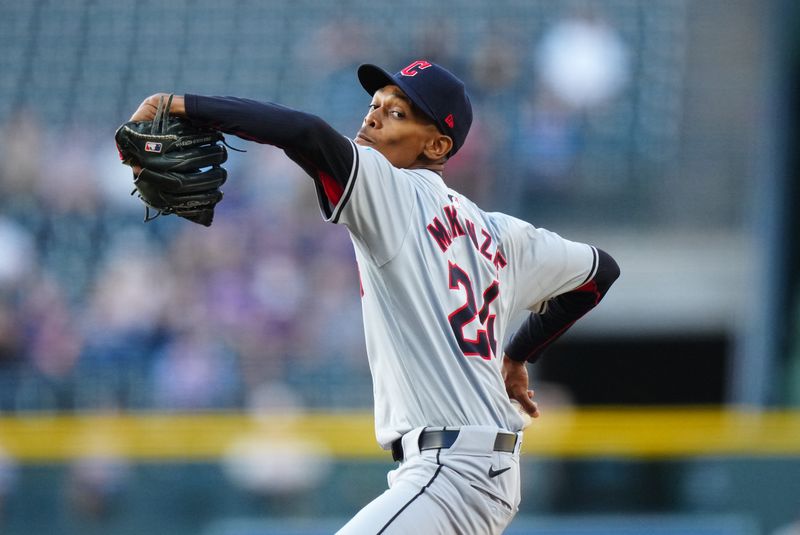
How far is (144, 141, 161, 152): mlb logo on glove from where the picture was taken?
2.93 metres

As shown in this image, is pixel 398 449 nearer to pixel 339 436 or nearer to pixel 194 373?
pixel 339 436

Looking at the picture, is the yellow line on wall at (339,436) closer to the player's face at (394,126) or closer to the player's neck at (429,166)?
the player's neck at (429,166)

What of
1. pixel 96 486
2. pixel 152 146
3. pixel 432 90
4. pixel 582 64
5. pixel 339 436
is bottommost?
pixel 96 486

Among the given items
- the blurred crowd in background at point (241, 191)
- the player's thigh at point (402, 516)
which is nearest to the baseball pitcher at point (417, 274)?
the player's thigh at point (402, 516)

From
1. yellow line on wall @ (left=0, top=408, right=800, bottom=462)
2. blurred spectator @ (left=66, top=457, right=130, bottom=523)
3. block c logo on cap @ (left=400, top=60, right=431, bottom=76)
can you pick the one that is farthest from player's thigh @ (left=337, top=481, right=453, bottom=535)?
blurred spectator @ (left=66, top=457, right=130, bottom=523)

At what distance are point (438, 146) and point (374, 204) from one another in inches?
19.4

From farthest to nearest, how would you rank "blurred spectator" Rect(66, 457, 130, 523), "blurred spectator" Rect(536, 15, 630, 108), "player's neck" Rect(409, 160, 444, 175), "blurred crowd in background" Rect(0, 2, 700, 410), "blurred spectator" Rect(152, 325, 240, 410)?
"blurred spectator" Rect(536, 15, 630, 108)
"blurred crowd in background" Rect(0, 2, 700, 410)
"blurred spectator" Rect(152, 325, 240, 410)
"blurred spectator" Rect(66, 457, 130, 523)
"player's neck" Rect(409, 160, 444, 175)

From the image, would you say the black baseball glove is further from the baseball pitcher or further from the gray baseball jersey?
the gray baseball jersey

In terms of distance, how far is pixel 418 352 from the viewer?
125 inches

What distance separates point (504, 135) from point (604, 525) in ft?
12.6

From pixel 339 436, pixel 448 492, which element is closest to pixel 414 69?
pixel 448 492

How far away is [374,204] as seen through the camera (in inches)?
120

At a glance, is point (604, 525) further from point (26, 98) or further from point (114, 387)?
point (26, 98)

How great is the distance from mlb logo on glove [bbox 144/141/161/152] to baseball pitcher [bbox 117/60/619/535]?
0.02 m
